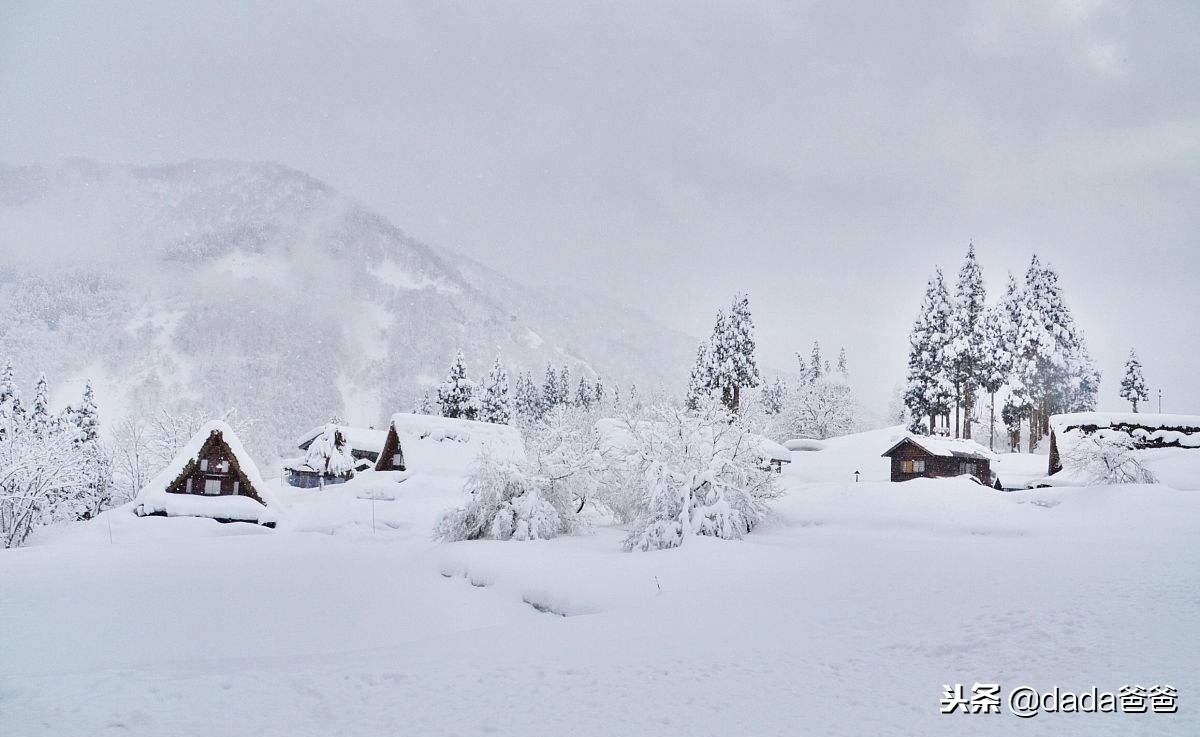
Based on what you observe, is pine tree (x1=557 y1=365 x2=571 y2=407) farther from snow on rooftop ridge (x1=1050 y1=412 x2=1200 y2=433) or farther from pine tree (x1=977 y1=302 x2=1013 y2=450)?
snow on rooftop ridge (x1=1050 y1=412 x2=1200 y2=433)

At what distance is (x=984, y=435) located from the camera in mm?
92812

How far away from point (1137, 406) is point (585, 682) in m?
102

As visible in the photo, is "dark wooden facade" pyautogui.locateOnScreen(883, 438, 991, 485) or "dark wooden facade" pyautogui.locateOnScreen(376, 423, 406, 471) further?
"dark wooden facade" pyautogui.locateOnScreen(376, 423, 406, 471)

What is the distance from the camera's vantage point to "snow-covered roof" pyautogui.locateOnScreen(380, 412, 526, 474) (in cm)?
5650

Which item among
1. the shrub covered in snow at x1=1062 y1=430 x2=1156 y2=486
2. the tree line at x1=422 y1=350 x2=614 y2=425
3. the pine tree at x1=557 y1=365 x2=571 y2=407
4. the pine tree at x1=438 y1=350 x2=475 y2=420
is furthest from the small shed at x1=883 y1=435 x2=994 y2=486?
the pine tree at x1=557 y1=365 x2=571 y2=407

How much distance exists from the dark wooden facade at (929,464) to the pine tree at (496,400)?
1967 inches

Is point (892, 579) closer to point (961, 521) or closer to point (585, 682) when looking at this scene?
point (585, 682)

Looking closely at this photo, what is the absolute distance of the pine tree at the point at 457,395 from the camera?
272ft

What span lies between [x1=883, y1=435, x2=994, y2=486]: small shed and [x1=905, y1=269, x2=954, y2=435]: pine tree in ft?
31.4

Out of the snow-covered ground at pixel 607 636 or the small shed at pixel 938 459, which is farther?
the small shed at pixel 938 459

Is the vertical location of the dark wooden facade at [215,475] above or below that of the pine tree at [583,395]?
below

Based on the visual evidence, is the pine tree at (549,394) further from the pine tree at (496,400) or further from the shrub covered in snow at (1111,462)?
the shrub covered in snow at (1111,462)

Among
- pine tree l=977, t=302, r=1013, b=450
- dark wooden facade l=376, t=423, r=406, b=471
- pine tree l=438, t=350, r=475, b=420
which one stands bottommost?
dark wooden facade l=376, t=423, r=406, b=471

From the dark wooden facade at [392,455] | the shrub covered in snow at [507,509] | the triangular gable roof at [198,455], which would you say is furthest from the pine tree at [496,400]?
the shrub covered in snow at [507,509]
